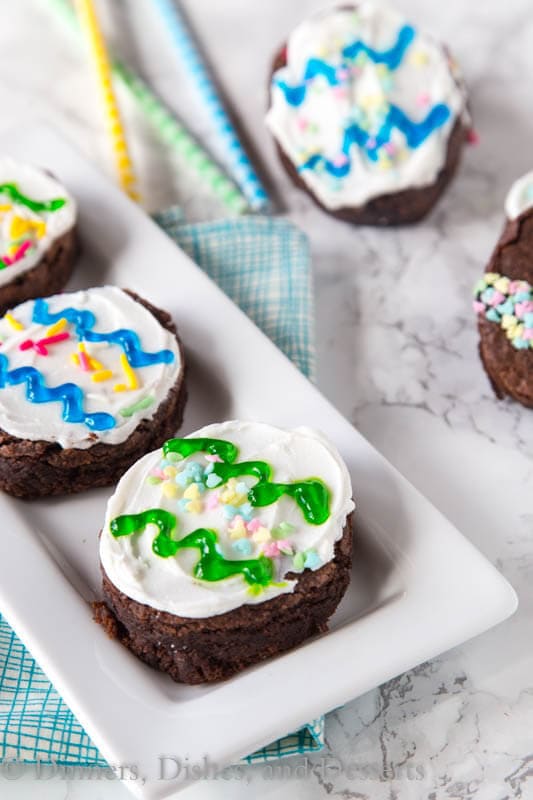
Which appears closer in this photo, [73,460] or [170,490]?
[170,490]

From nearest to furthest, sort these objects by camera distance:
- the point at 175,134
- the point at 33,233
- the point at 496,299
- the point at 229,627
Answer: the point at 229,627
the point at 496,299
the point at 33,233
the point at 175,134

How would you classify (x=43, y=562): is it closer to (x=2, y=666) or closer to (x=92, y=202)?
(x=2, y=666)

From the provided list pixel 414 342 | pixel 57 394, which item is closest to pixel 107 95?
pixel 414 342

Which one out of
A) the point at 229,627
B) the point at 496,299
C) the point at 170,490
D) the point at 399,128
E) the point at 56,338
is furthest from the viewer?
the point at 399,128

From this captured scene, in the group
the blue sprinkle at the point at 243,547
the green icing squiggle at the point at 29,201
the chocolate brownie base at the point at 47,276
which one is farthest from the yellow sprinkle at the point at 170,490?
the green icing squiggle at the point at 29,201

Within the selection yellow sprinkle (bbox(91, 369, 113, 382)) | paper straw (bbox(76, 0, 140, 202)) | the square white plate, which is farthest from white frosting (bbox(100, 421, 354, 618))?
paper straw (bbox(76, 0, 140, 202))

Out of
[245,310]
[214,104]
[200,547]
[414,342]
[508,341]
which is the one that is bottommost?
[414,342]

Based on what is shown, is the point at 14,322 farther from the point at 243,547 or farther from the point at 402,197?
the point at 402,197

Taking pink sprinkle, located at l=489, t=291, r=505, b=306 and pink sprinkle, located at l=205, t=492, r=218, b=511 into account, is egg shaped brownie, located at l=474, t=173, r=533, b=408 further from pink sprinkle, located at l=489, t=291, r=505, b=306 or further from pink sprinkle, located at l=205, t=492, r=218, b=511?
pink sprinkle, located at l=205, t=492, r=218, b=511
